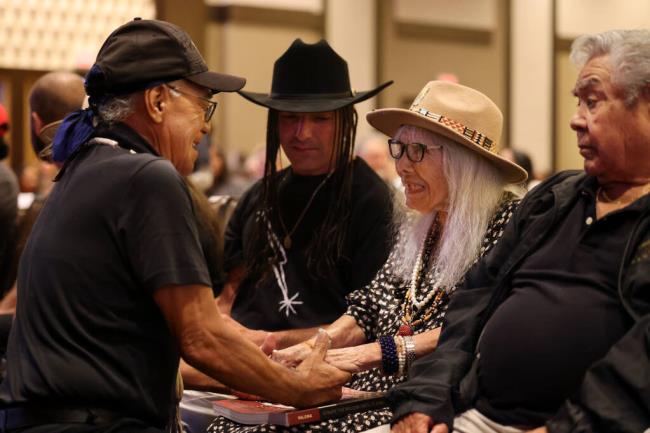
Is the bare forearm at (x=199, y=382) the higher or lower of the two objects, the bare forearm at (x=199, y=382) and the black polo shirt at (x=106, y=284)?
the lower

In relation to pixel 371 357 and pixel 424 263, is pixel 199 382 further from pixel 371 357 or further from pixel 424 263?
pixel 424 263

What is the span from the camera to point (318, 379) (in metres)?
2.93

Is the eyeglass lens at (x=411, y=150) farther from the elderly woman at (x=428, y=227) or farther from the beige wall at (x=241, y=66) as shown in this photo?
the beige wall at (x=241, y=66)

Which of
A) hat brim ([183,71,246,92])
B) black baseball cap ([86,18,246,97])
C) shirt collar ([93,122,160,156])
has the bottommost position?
shirt collar ([93,122,160,156])

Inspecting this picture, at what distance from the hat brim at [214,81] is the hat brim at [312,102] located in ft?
2.99

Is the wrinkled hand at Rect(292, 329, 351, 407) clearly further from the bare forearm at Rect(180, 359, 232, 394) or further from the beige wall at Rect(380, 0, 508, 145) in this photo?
the beige wall at Rect(380, 0, 508, 145)

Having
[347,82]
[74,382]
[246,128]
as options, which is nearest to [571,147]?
[246,128]

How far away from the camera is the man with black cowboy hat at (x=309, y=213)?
3828 millimetres

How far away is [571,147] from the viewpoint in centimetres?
1234

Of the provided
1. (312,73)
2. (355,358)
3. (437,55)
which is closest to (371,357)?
(355,358)

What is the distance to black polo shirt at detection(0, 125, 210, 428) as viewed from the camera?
2451 millimetres

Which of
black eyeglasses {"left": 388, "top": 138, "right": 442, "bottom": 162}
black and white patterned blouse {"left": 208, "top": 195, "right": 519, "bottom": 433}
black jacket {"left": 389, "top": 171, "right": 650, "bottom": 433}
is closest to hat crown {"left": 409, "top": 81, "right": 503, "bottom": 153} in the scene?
black eyeglasses {"left": 388, "top": 138, "right": 442, "bottom": 162}

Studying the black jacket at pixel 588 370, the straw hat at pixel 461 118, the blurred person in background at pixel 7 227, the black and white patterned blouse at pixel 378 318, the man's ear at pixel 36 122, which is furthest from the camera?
the man's ear at pixel 36 122

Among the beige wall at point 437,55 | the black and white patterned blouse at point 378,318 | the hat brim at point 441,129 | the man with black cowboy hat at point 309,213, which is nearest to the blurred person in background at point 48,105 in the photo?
the man with black cowboy hat at point 309,213
